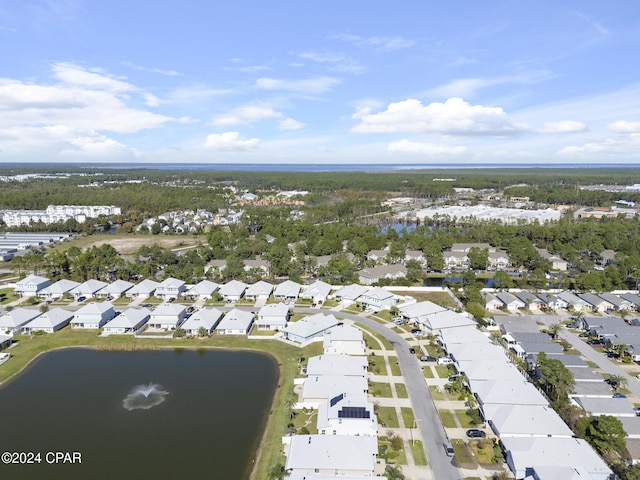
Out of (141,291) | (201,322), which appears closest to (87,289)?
(141,291)

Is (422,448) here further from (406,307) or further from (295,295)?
(295,295)

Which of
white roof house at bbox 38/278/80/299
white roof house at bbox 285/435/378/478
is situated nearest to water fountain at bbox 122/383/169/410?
white roof house at bbox 285/435/378/478

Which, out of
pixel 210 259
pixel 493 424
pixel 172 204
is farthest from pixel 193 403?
pixel 172 204

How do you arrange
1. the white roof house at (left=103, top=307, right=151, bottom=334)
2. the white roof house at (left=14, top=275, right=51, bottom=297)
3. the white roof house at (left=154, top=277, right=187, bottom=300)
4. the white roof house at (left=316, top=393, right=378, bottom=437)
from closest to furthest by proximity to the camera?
the white roof house at (left=316, top=393, right=378, bottom=437), the white roof house at (left=103, top=307, right=151, bottom=334), the white roof house at (left=154, top=277, right=187, bottom=300), the white roof house at (left=14, top=275, right=51, bottom=297)

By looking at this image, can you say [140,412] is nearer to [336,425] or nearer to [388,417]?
[336,425]

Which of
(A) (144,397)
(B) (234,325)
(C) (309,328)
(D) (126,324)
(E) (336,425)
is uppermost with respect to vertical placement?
(C) (309,328)

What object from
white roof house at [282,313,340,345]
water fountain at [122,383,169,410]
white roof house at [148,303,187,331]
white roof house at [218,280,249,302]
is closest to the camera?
water fountain at [122,383,169,410]

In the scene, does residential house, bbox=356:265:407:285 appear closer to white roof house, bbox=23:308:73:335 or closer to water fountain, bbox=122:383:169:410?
water fountain, bbox=122:383:169:410
